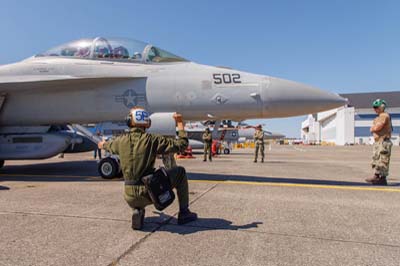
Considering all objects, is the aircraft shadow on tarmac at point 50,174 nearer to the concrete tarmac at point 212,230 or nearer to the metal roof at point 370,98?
the concrete tarmac at point 212,230

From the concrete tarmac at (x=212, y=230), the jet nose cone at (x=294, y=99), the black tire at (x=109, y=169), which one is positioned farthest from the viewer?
the black tire at (x=109, y=169)

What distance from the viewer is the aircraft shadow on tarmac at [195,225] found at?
10.4 feet

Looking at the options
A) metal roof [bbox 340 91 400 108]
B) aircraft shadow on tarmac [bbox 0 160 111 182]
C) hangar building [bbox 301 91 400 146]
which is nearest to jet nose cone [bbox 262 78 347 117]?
aircraft shadow on tarmac [bbox 0 160 111 182]

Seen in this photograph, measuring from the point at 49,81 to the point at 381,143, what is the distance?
7481 millimetres

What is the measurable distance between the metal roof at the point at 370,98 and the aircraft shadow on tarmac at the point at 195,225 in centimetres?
8160

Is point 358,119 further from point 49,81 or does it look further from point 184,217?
point 184,217

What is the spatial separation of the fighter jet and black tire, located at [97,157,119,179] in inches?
39.9

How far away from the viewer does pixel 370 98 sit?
79750 millimetres

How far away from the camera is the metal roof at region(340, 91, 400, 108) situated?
240 ft

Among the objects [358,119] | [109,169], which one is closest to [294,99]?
[109,169]

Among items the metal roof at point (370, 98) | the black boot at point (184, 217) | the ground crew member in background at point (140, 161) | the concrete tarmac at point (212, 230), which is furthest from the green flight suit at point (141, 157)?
the metal roof at point (370, 98)

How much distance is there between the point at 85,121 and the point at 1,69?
8.60 ft

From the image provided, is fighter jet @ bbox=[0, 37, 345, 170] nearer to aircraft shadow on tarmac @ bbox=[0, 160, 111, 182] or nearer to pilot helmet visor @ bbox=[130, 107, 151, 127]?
aircraft shadow on tarmac @ bbox=[0, 160, 111, 182]

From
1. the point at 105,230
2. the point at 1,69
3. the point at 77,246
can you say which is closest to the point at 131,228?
the point at 105,230
